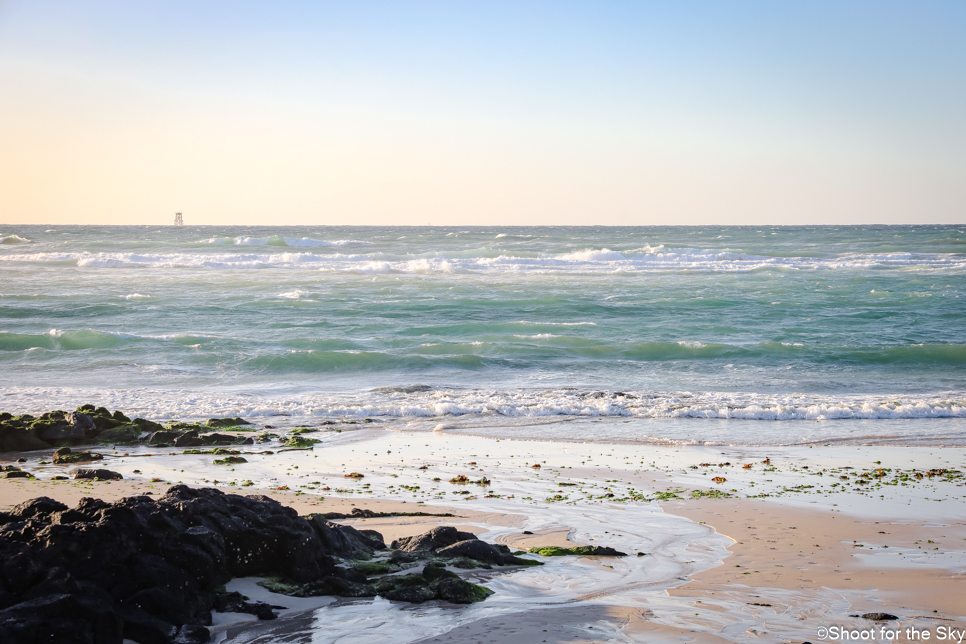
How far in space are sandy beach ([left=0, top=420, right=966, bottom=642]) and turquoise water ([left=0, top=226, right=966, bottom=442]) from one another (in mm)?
3130

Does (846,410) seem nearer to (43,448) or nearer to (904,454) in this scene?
(904,454)

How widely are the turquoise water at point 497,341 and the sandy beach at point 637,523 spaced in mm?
3130

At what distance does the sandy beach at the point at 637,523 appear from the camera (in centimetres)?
469

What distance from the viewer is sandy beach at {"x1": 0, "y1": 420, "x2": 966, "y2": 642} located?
185 inches

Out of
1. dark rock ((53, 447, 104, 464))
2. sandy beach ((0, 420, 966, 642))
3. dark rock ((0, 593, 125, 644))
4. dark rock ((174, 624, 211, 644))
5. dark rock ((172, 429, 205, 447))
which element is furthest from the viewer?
dark rock ((172, 429, 205, 447))

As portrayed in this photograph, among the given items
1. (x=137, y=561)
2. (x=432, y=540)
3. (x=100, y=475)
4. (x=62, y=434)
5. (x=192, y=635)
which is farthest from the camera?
(x=62, y=434)

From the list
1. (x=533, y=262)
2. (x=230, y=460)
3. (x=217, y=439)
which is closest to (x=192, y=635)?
(x=230, y=460)

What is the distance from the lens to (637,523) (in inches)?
272

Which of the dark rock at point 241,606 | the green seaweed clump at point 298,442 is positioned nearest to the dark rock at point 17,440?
the green seaweed clump at point 298,442

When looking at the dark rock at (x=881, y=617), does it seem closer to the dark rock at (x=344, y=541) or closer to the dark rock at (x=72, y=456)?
the dark rock at (x=344, y=541)

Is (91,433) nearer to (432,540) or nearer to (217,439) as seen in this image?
(217,439)

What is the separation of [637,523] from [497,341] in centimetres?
1313

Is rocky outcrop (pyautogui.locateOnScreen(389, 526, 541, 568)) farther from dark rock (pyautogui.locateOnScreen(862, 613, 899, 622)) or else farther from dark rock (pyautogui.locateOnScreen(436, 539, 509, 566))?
dark rock (pyautogui.locateOnScreen(862, 613, 899, 622))

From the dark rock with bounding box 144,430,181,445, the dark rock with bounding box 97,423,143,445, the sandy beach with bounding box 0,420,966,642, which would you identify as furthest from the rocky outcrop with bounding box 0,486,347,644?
the dark rock with bounding box 97,423,143,445
